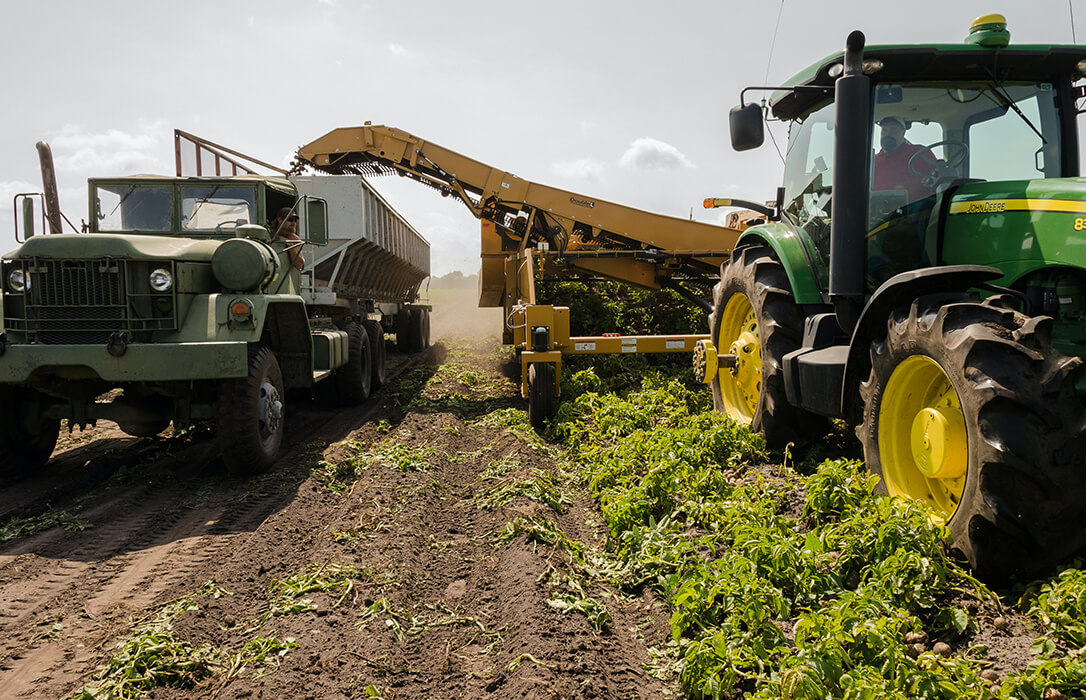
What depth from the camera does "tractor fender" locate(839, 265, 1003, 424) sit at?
11.0ft

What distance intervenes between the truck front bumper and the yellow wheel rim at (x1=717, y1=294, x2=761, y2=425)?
4164mm

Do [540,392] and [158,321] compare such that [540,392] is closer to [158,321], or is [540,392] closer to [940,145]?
[158,321]

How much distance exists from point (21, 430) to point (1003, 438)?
22.5ft

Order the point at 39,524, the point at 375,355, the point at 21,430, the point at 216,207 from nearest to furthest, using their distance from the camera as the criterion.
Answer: the point at 39,524, the point at 21,430, the point at 216,207, the point at 375,355

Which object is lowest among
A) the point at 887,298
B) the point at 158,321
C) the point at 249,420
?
the point at 249,420

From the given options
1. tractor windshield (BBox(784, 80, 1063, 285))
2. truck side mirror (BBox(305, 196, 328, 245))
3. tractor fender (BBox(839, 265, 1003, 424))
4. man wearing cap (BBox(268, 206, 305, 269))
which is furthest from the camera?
man wearing cap (BBox(268, 206, 305, 269))

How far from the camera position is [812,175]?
5.14 metres

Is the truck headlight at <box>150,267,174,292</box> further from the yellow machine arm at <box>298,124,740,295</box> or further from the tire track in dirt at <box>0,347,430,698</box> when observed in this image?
the yellow machine arm at <box>298,124,740,295</box>

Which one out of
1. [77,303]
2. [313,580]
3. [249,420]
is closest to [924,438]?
[313,580]

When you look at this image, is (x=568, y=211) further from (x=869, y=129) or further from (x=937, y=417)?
(x=937, y=417)

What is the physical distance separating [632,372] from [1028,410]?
5741 millimetres

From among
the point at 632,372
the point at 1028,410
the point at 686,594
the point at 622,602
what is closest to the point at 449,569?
the point at 622,602

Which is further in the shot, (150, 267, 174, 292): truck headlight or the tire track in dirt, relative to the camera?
(150, 267, 174, 292): truck headlight

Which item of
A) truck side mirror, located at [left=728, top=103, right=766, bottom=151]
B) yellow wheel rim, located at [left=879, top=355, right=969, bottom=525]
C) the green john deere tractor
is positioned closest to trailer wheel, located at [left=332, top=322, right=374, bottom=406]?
the green john deere tractor
